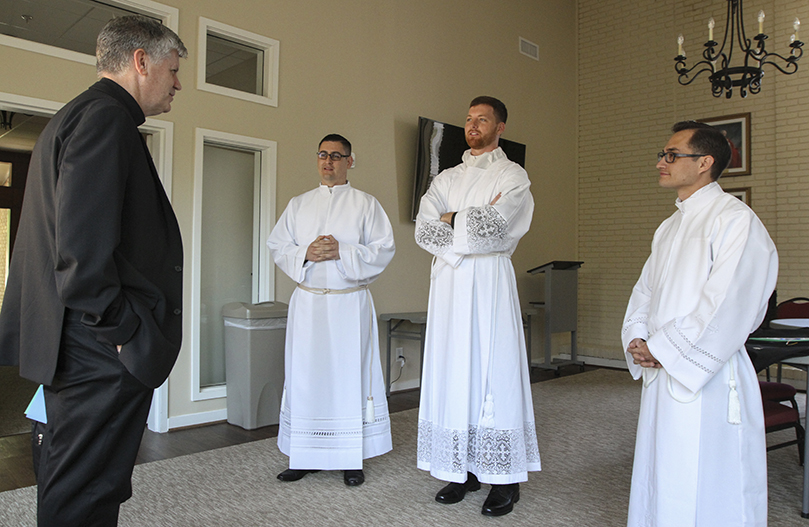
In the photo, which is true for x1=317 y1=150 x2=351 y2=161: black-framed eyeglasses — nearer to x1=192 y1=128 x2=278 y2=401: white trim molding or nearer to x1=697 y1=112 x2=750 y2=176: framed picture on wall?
x1=192 y1=128 x2=278 y2=401: white trim molding

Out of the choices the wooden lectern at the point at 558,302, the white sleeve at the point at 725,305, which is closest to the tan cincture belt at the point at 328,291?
the white sleeve at the point at 725,305

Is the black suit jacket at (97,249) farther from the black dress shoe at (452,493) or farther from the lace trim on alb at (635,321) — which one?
the black dress shoe at (452,493)

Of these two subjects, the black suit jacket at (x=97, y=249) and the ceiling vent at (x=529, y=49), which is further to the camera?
the ceiling vent at (x=529, y=49)

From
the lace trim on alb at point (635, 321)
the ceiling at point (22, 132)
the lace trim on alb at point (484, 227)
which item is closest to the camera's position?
the lace trim on alb at point (635, 321)

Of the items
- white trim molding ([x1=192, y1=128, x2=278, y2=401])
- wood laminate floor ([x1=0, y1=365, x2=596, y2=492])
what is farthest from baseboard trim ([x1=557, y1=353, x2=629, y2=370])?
wood laminate floor ([x1=0, y1=365, x2=596, y2=492])

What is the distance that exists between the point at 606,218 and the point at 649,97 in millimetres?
1620

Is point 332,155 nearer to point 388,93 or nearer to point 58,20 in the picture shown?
point 58,20

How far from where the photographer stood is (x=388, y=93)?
5.88 meters

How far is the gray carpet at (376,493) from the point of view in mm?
2676

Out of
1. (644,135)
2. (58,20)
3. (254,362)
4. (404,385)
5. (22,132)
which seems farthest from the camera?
(22,132)

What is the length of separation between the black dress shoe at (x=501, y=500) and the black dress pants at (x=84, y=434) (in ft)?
5.62

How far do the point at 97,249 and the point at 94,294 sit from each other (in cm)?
10

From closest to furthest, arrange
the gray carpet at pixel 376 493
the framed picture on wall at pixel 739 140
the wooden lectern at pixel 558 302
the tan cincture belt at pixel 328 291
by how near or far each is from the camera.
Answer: the gray carpet at pixel 376 493, the tan cincture belt at pixel 328 291, the framed picture on wall at pixel 739 140, the wooden lectern at pixel 558 302

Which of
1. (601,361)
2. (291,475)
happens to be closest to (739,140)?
(601,361)
